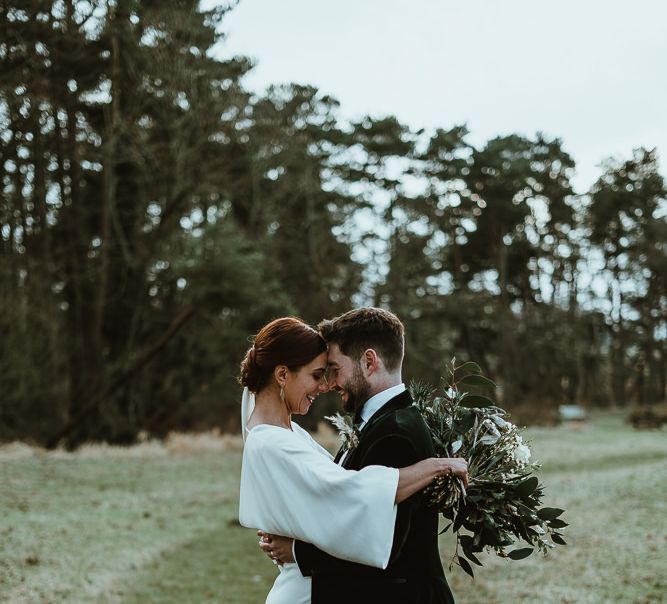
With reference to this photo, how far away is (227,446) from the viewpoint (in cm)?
2606

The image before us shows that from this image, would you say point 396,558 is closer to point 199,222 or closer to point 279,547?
point 279,547

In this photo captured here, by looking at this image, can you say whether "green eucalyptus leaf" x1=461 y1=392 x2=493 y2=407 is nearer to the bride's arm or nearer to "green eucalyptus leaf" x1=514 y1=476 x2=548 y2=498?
"green eucalyptus leaf" x1=514 y1=476 x2=548 y2=498

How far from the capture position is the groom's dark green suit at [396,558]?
299 centimetres

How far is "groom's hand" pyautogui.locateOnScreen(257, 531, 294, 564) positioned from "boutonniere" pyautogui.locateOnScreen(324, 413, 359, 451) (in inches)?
18.5

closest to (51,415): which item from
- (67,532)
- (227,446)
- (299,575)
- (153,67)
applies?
(227,446)

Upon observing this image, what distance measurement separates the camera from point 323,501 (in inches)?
116

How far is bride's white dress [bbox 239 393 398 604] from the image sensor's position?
2.88 meters

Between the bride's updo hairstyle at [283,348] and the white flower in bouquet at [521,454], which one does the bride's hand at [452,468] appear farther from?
the bride's updo hairstyle at [283,348]

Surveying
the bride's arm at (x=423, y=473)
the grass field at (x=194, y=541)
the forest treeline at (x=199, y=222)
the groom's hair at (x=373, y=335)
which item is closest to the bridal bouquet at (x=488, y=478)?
the bride's arm at (x=423, y=473)

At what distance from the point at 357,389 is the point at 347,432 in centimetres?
34

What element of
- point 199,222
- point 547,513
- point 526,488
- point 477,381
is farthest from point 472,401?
point 199,222

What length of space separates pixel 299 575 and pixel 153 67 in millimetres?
21340

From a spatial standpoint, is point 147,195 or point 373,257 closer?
point 147,195

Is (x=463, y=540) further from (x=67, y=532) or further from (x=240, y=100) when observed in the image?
(x=240, y=100)
